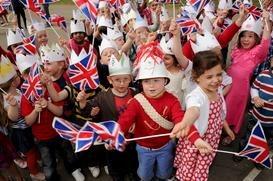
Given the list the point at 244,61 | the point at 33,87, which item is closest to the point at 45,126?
the point at 33,87

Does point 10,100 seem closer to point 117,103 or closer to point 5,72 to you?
point 5,72

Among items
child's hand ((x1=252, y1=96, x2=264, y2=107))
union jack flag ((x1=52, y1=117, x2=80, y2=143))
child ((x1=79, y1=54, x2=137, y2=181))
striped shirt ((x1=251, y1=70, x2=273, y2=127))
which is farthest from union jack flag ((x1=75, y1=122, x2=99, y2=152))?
striped shirt ((x1=251, y1=70, x2=273, y2=127))

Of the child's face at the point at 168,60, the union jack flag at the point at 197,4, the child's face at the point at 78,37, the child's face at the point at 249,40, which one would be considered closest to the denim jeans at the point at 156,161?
the child's face at the point at 168,60

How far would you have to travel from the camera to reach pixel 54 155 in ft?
14.0

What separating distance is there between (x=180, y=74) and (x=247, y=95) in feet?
3.94

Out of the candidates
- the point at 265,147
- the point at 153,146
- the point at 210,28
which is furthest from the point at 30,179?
the point at 210,28

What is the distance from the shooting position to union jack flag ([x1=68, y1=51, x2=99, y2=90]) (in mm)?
3668

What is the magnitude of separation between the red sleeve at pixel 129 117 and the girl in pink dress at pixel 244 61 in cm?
191

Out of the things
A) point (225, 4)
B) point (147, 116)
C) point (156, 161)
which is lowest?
point (156, 161)

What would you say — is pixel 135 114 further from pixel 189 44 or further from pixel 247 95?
pixel 247 95

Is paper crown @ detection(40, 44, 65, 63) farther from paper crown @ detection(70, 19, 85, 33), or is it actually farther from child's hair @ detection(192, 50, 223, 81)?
child's hair @ detection(192, 50, 223, 81)

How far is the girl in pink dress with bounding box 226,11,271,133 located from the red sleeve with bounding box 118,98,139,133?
75.3 inches

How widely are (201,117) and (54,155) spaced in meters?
1.97

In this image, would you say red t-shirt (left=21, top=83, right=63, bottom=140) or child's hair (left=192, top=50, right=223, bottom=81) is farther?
red t-shirt (left=21, top=83, right=63, bottom=140)
